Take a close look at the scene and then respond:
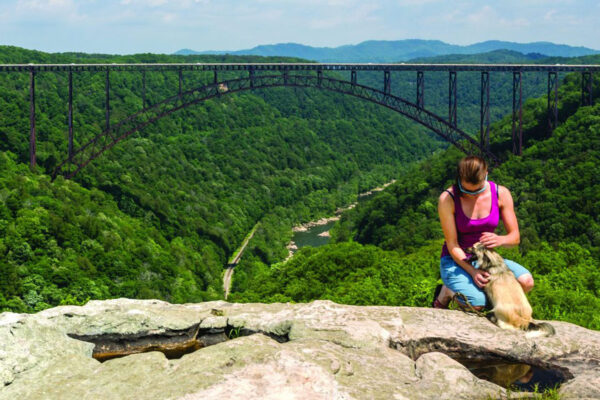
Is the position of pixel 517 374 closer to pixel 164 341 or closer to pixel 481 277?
pixel 481 277

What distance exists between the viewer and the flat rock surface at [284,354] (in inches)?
184

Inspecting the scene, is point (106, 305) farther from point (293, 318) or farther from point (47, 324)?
point (293, 318)

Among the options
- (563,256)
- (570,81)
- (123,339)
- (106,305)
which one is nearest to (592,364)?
(123,339)

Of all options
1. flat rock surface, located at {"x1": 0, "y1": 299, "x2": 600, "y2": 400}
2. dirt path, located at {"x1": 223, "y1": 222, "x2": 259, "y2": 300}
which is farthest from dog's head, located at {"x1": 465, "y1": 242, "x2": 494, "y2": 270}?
dirt path, located at {"x1": 223, "y1": 222, "x2": 259, "y2": 300}

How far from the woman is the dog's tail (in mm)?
417

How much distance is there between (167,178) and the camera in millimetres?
59938

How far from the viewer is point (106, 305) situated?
22.7ft

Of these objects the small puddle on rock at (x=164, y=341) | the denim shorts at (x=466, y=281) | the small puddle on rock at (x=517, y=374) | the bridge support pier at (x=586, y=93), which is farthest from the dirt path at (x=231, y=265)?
the small puddle on rock at (x=517, y=374)

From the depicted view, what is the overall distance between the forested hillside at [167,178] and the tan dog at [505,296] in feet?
35.7

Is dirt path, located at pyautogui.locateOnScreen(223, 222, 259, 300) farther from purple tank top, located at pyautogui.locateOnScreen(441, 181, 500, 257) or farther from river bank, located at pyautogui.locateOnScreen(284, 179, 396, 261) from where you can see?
purple tank top, located at pyautogui.locateOnScreen(441, 181, 500, 257)

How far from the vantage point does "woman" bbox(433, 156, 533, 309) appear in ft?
19.6

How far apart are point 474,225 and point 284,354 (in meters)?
2.39

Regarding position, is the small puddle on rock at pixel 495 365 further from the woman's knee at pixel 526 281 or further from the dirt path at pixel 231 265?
the dirt path at pixel 231 265

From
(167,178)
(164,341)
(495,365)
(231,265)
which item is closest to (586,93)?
(231,265)
